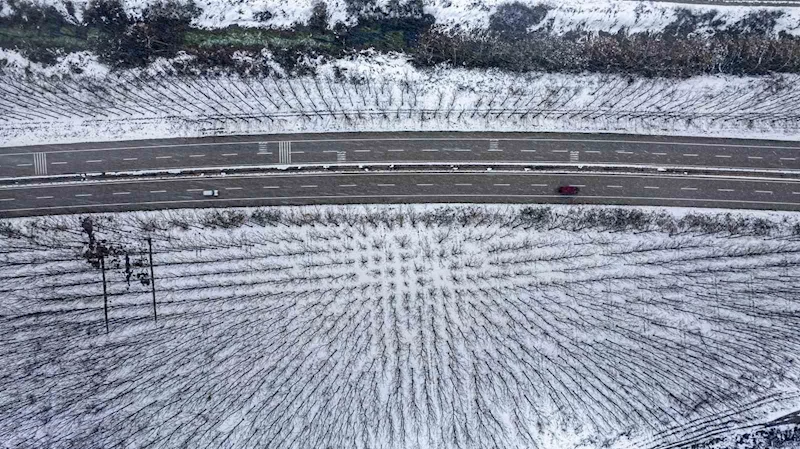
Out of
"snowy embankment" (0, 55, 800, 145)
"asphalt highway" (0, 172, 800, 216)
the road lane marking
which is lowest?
"asphalt highway" (0, 172, 800, 216)

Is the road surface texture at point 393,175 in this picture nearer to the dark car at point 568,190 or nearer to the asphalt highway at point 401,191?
the asphalt highway at point 401,191

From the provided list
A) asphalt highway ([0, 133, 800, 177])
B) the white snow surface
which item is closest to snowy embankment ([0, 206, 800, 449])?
asphalt highway ([0, 133, 800, 177])

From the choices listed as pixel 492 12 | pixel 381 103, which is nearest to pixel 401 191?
pixel 381 103

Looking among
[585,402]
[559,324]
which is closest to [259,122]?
[559,324]

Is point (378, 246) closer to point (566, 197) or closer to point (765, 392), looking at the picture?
point (566, 197)

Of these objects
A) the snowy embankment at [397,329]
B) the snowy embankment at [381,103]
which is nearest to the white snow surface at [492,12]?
the snowy embankment at [381,103]

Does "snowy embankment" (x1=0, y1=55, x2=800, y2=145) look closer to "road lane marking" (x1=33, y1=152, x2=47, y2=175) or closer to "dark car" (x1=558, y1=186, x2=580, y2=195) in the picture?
"road lane marking" (x1=33, y1=152, x2=47, y2=175)

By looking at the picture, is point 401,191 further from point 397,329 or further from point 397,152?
point 397,329

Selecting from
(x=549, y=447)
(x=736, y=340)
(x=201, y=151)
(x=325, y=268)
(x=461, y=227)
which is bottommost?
(x=549, y=447)
